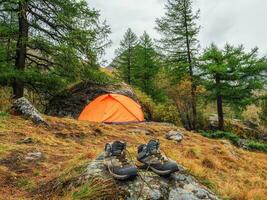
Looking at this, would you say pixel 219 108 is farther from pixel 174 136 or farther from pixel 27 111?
pixel 27 111

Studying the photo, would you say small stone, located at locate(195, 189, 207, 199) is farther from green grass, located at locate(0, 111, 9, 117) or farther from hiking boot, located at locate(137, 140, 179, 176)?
green grass, located at locate(0, 111, 9, 117)

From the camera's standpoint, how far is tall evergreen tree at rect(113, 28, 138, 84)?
107 feet

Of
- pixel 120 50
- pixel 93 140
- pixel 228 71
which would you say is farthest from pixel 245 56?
pixel 93 140

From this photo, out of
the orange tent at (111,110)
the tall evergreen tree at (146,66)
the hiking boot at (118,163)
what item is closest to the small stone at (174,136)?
the orange tent at (111,110)

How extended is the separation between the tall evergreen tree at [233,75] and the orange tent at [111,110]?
10.6 meters

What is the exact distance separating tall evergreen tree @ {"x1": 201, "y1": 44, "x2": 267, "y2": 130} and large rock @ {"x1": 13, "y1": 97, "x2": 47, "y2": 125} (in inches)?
651

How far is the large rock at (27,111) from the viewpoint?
35.8 ft

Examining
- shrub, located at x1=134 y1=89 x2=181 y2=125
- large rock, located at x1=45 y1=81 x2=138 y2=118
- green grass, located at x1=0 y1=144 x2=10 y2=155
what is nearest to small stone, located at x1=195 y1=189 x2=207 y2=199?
green grass, located at x1=0 y1=144 x2=10 y2=155

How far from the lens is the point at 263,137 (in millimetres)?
27016

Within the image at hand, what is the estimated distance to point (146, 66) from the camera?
2977cm

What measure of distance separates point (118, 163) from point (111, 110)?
11.7 m

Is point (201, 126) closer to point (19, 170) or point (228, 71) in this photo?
point (228, 71)

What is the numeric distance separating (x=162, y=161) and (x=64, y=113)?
12.9 meters

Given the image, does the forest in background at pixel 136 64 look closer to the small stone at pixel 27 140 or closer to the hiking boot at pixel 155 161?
the small stone at pixel 27 140
